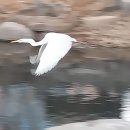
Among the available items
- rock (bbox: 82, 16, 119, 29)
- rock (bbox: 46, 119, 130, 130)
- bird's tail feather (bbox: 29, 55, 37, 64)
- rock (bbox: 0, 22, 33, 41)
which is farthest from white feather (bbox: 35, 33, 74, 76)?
rock (bbox: 82, 16, 119, 29)

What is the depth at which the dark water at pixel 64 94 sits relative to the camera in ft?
15.4

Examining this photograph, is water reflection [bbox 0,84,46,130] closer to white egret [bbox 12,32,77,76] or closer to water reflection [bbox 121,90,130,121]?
white egret [bbox 12,32,77,76]

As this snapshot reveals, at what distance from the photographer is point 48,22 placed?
7172mm

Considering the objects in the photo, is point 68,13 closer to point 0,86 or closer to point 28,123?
point 0,86

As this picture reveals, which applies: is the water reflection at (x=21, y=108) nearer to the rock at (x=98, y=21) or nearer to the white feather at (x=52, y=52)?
the white feather at (x=52, y=52)

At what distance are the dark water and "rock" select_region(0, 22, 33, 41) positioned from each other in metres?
0.72

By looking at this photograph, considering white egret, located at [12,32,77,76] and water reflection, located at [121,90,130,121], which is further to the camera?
water reflection, located at [121,90,130,121]

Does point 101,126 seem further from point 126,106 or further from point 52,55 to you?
point 126,106

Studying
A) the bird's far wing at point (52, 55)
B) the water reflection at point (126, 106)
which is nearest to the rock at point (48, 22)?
the water reflection at point (126, 106)

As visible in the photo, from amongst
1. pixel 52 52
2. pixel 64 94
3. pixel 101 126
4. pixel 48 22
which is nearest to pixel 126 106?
pixel 64 94

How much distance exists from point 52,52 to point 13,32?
2.02 metres

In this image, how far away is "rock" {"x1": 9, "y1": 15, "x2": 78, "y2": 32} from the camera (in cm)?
709

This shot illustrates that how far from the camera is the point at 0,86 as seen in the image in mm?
5406

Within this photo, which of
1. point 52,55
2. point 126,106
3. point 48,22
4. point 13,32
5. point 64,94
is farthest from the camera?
point 48,22
